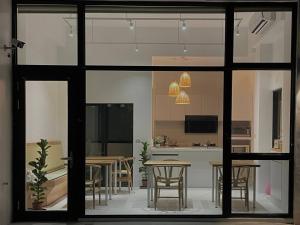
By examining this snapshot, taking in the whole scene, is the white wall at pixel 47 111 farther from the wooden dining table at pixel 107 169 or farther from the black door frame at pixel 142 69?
the wooden dining table at pixel 107 169

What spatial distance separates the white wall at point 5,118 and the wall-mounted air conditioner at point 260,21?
3.53 metres

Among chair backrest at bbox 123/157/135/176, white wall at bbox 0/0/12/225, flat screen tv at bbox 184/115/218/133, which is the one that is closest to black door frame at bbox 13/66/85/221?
white wall at bbox 0/0/12/225

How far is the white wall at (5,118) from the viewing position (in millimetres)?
5500

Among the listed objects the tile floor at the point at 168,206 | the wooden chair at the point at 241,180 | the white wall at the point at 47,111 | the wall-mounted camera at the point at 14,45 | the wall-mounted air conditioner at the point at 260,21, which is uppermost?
the wall-mounted air conditioner at the point at 260,21

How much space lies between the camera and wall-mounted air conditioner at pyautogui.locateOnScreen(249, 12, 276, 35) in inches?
236

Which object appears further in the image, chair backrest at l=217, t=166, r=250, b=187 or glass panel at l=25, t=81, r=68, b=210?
chair backrest at l=217, t=166, r=250, b=187

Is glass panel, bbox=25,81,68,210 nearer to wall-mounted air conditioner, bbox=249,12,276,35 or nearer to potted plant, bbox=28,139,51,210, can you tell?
potted plant, bbox=28,139,51,210

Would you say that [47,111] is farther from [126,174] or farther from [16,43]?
[126,174]

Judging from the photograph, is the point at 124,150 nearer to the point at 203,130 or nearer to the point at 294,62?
the point at 203,130

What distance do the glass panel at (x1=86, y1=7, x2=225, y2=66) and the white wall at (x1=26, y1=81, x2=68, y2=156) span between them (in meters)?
0.67

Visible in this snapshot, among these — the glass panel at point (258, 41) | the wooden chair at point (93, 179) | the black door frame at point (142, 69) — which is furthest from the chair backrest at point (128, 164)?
the glass panel at point (258, 41)

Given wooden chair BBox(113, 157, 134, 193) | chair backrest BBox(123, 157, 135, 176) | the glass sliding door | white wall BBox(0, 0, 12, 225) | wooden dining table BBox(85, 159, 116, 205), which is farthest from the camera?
chair backrest BBox(123, 157, 135, 176)

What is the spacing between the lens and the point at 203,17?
6.13 m

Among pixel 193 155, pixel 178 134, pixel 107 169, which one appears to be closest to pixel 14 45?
pixel 107 169
